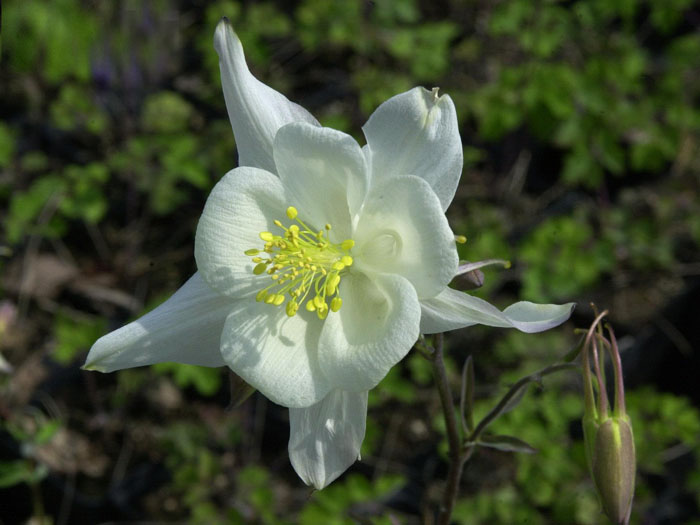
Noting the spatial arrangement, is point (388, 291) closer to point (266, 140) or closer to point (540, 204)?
point (266, 140)

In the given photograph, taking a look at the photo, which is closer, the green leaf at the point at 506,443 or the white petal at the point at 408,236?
the white petal at the point at 408,236

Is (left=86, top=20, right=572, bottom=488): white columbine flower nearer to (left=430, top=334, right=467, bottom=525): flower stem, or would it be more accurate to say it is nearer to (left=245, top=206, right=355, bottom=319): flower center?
(left=245, top=206, right=355, bottom=319): flower center

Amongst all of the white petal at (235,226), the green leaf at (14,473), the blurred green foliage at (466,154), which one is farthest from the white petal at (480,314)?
the green leaf at (14,473)

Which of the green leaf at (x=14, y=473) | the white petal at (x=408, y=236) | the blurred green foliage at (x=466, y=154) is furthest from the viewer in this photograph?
the blurred green foliage at (x=466, y=154)

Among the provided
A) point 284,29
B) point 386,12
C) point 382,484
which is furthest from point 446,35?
point 382,484

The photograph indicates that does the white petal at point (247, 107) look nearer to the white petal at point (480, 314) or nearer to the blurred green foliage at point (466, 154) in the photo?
the white petal at point (480, 314)

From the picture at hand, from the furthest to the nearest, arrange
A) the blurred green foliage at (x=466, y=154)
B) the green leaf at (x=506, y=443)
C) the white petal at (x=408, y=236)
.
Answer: the blurred green foliage at (x=466, y=154), the green leaf at (x=506, y=443), the white petal at (x=408, y=236)

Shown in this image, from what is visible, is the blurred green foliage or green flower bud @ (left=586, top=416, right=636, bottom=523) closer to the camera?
green flower bud @ (left=586, top=416, right=636, bottom=523)

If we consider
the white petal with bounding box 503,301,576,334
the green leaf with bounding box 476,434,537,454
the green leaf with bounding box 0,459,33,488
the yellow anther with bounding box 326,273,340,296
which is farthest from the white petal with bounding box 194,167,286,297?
the green leaf with bounding box 0,459,33,488
